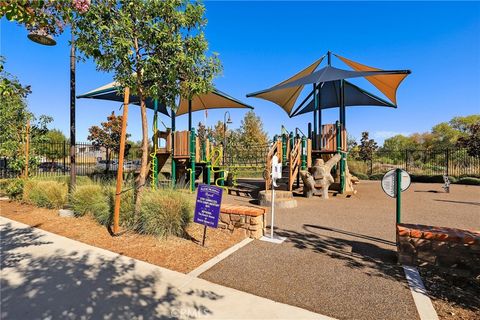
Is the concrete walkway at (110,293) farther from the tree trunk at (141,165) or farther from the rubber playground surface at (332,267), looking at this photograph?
the tree trunk at (141,165)

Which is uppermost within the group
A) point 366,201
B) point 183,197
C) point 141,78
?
point 141,78

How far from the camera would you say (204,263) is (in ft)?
13.2

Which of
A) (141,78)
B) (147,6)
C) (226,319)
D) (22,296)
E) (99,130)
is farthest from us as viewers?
(99,130)

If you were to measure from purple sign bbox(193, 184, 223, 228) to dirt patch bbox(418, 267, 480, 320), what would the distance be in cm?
302

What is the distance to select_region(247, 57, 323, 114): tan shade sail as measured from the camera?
49.2ft

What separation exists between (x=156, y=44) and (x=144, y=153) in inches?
81.7

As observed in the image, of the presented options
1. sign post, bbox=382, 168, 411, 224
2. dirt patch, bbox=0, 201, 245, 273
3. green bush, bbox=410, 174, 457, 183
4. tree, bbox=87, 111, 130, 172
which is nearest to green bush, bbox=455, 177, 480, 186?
green bush, bbox=410, 174, 457, 183

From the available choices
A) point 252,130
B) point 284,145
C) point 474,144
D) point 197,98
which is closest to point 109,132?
point 252,130

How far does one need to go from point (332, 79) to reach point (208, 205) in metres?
8.31

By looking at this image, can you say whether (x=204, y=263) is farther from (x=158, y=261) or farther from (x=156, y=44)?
(x=156, y=44)

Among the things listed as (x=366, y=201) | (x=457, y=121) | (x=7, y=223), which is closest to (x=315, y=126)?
(x=366, y=201)

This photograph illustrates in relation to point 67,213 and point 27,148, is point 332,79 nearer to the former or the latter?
point 67,213

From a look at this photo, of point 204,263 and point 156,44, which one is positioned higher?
point 156,44

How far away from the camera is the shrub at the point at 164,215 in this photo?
503cm
